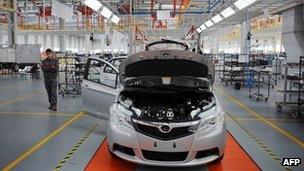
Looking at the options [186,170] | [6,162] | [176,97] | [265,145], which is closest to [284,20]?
[265,145]

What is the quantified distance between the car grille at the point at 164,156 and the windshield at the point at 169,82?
4.39 feet

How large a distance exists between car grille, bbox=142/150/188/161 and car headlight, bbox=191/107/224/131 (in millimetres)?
362

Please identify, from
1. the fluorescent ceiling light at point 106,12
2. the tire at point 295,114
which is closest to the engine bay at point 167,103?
the tire at point 295,114

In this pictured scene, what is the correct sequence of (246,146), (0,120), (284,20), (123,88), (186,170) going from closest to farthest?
1. (186,170)
2. (123,88)
3. (246,146)
4. (0,120)
5. (284,20)

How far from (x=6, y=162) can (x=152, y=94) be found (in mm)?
2269

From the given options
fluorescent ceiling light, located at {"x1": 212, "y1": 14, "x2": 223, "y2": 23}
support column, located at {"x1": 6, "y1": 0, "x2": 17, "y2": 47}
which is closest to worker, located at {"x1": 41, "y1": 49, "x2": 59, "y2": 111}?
fluorescent ceiling light, located at {"x1": 212, "y1": 14, "x2": 223, "y2": 23}

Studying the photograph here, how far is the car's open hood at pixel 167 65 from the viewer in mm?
5512

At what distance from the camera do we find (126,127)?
4523 mm

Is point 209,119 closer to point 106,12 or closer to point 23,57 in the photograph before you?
point 106,12

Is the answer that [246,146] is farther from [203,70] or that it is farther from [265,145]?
[203,70]

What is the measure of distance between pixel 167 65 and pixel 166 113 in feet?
3.84

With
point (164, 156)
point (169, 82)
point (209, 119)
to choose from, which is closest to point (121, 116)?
point (164, 156)

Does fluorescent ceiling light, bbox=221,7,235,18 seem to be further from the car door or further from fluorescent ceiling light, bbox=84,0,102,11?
the car door

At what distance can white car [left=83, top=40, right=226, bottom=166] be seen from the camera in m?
4.40
